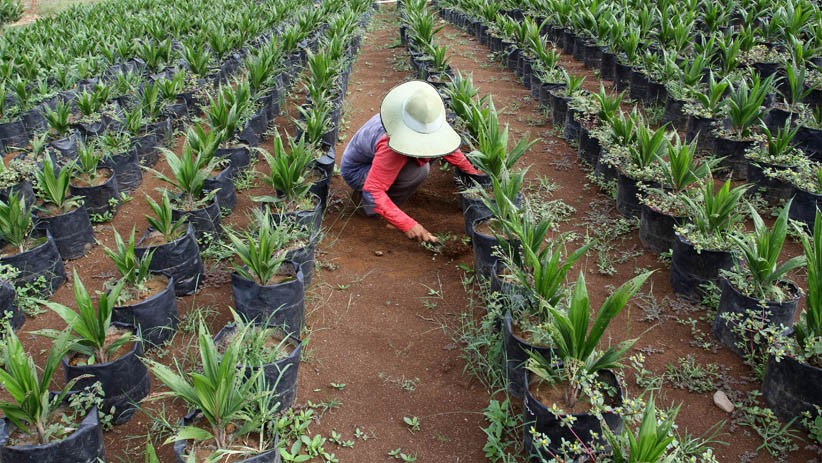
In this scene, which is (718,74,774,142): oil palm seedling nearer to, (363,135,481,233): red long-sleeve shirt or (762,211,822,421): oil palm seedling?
(762,211,822,421): oil palm seedling

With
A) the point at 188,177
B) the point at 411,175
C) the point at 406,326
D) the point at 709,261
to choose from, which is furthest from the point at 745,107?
the point at 188,177

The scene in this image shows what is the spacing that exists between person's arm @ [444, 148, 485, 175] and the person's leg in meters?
0.16

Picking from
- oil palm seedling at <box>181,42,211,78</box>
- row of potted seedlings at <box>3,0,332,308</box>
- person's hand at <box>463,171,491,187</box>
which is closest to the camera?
row of potted seedlings at <box>3,0,332,308</box>

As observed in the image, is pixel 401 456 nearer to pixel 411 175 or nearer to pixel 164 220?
pixel 164 220

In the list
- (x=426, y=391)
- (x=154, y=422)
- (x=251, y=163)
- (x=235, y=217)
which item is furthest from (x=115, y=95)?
(x=426, y=391)

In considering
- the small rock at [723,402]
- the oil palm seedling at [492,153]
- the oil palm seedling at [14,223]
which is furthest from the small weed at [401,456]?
the oil palm seedling at [14,223]

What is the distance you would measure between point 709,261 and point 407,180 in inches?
68.2

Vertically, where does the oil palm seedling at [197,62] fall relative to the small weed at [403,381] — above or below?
above

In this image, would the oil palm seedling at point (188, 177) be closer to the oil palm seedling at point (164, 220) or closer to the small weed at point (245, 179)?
the oil palm seedling at point (164, 220)

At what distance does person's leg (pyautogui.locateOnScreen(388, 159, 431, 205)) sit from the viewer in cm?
373

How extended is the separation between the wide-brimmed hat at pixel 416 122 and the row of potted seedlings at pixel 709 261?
0.50m

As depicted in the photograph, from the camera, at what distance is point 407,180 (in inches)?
150

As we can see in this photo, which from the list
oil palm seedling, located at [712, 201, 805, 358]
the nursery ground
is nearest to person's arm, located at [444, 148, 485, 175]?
the nursery ground

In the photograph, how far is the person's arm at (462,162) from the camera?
383 cm
